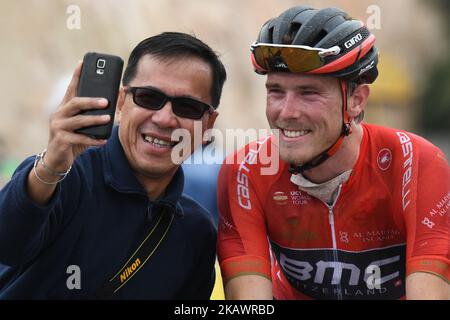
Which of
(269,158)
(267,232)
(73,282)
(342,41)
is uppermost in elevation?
(342,41)

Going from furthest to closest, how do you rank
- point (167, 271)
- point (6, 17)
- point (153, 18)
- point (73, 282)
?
point (153, 18) < point (6, 17) < point (167, 271) < point (73, 282)

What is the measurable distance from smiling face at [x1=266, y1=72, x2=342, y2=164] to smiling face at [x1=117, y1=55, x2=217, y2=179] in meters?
0.45

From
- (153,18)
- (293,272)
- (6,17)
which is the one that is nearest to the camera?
(293,272)

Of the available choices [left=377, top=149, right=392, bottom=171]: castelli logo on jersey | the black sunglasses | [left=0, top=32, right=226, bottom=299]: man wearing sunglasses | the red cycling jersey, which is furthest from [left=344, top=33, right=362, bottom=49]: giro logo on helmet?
the black sunglasses

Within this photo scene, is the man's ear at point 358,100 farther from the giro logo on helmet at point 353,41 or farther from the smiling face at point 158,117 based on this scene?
the smiling face at point 158,117

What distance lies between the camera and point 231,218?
188 inches

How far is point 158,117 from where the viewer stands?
4.49 m

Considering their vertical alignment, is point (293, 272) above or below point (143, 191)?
below

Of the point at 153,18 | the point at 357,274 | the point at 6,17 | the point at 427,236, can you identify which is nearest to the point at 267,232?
the point at 357,274

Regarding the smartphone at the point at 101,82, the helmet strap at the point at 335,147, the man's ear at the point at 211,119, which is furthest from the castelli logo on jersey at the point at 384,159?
the smartphone at the point at 101,82

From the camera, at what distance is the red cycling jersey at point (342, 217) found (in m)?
4.62

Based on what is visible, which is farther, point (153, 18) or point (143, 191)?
point (153, 18)

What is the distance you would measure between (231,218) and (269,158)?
45cm

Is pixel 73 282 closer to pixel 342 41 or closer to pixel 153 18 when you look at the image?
pixel 342 41
